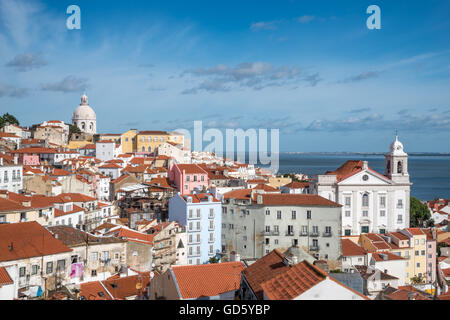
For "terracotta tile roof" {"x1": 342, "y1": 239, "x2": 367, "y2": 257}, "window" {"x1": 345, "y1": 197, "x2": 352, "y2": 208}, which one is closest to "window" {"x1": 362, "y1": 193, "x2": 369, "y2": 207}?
"window" {"x1": 345, "y1": 197, "x2": 352, "y2": 208}

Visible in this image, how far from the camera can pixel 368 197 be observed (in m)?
39.0

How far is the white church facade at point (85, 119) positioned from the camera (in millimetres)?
93688

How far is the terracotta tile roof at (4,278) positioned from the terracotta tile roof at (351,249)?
22.6 metres

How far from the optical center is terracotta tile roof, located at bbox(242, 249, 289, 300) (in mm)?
11002

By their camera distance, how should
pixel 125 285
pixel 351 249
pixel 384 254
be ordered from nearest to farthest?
pixel 125 285 → pixel 384 254 → pixel 351 249

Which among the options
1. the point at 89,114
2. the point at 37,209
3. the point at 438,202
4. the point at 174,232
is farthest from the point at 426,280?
the point at 89,114

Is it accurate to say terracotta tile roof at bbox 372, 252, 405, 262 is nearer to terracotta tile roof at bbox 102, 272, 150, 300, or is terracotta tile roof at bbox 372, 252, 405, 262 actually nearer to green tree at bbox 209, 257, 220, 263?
green tree at bbox 209, 257, 220, 263

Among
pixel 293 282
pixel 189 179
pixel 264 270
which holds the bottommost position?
pixel 264 270

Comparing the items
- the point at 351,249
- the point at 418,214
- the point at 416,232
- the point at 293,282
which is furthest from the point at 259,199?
the point at 418,214

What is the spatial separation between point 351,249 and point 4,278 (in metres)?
24.1

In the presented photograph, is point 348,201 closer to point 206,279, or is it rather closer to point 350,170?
point 350,170

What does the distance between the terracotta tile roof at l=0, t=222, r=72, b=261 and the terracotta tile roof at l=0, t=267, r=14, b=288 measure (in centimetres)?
200

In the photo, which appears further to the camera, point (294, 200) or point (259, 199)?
point (294, 200)

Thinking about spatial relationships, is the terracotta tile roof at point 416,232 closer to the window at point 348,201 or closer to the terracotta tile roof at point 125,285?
the window at point 348,201
